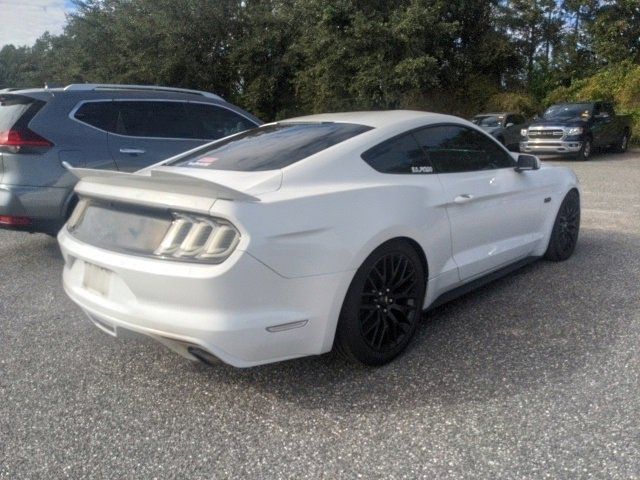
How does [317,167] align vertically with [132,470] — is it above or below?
above

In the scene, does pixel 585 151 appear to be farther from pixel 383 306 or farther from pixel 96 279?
pixel 96 279

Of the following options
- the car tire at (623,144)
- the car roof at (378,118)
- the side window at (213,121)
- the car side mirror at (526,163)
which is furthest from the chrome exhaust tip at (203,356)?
the car tire at (623,144)

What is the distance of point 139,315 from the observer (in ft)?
10.2

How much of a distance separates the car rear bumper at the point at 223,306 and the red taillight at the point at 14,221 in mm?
2741

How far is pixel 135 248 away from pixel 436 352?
1.85m

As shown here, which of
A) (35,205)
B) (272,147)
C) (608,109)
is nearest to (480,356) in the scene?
(272,147)

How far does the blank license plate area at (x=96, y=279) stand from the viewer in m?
3.32

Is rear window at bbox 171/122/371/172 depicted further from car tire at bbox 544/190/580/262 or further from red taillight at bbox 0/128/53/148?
car tire at bbox 544/190/580/262

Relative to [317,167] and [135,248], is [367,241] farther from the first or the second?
[135,248]

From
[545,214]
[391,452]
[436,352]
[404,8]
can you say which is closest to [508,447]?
[391,452]

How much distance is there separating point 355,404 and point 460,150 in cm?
210

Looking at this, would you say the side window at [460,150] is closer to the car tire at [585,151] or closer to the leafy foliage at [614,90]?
the car tire at [585,151]

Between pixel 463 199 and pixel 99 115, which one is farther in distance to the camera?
pixel 99 115

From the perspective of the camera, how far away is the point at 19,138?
18.6ft
